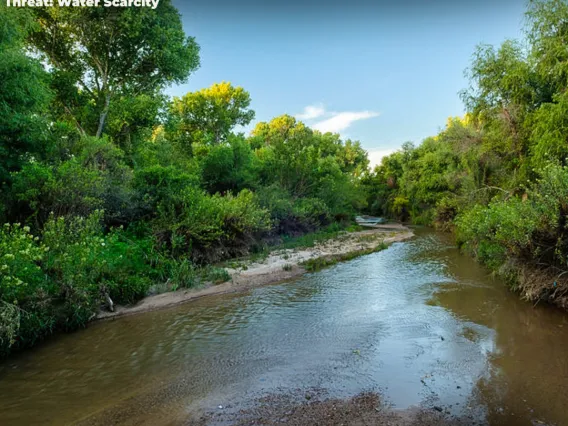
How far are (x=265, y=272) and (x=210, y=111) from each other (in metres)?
32.0

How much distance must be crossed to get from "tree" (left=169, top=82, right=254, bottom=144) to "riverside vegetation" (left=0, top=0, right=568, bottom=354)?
40.1ft

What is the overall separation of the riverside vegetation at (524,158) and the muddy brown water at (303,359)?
5.55 ft

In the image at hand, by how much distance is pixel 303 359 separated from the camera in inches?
344

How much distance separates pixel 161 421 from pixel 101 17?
2233 cm

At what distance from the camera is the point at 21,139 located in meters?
13.0

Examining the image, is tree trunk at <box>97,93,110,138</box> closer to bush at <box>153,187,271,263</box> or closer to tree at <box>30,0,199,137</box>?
tree at <box>30,0,199,137</box>

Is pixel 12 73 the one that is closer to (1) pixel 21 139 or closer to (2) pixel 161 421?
(1) pixel 21 139

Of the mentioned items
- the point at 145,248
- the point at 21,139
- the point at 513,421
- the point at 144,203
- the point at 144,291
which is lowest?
the point at 513,421

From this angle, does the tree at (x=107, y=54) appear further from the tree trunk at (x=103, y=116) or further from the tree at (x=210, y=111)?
the tree at (x=210, y=111)

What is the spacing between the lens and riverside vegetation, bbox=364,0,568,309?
34.2ft

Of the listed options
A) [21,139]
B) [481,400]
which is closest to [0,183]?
[21,139]

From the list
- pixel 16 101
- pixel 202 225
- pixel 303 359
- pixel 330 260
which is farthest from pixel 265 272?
pixel 16 101

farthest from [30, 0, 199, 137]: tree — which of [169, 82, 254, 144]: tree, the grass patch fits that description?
[169, 82, 254, 144]: tree

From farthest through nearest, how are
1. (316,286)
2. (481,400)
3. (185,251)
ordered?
1. (185,251)
2. (316,286)
3. (481,400)
